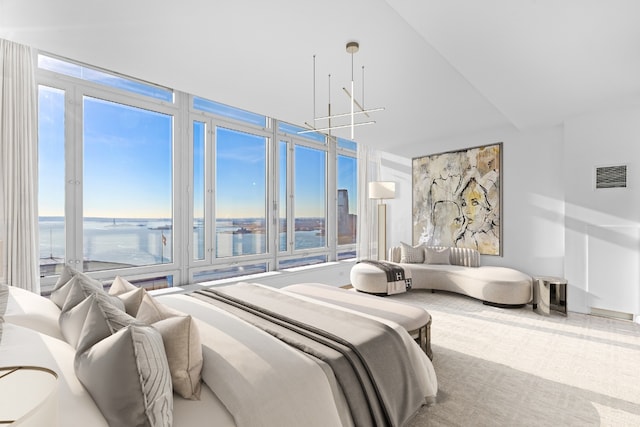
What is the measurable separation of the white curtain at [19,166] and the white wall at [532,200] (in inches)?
232

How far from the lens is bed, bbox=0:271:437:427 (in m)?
1.02

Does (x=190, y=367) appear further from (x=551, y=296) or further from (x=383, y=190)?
(x=383, y=190)

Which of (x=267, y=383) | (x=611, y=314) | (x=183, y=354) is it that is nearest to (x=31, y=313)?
(x=183, y=354)

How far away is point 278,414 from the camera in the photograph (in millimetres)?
1272

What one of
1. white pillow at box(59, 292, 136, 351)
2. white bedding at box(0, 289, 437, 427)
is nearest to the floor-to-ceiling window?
white bedding at box(0, 289, 437, 427)

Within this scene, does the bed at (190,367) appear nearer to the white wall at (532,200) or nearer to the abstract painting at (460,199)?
the white wall at (532,200)

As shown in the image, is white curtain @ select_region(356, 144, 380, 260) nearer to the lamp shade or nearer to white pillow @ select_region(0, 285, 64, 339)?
the lamp shade

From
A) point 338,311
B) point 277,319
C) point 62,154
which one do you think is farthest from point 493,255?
point 62,154

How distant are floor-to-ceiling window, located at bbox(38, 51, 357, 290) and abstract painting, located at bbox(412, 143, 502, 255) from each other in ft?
7.29

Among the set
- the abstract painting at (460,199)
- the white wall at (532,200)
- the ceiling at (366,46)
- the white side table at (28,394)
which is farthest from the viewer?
the abstract painting at (460,199)

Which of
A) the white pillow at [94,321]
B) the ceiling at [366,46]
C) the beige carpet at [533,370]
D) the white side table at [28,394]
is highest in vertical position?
the ceiling at [366,46]

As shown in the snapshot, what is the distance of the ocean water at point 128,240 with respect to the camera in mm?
3385

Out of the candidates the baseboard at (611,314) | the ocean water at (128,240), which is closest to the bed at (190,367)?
the ocean water at (128,240)

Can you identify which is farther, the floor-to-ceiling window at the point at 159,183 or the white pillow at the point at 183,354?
the floor-to-ceiling window at the point at 159,183
